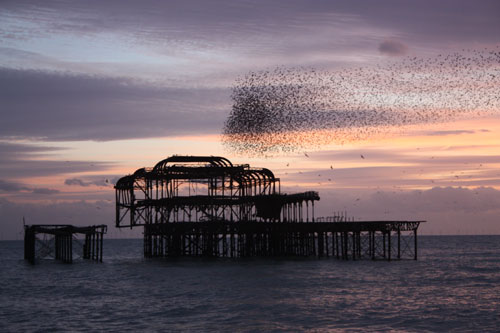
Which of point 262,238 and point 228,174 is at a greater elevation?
point 228,174

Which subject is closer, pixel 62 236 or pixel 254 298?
pixel 254 298

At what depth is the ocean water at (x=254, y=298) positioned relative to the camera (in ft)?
122

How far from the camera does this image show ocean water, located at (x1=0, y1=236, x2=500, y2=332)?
37.1m

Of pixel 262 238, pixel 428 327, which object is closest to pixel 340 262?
pixel 262 238

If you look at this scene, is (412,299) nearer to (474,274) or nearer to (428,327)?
(428,327)

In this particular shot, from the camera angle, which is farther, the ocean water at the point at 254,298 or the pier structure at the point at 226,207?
the pier structure at the point at 226,207

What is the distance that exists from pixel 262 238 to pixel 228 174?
8763mm

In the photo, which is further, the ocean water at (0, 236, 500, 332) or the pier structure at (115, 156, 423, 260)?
the pier structure at (115, 156, 423, 260)

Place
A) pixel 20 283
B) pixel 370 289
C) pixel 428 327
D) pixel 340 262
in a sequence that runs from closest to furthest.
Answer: pixel 428 327 < pixel 370 289 < pixel 20 283 < pixel 340 262

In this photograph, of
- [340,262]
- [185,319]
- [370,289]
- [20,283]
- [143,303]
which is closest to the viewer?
[185,319]

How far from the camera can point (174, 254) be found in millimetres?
81812

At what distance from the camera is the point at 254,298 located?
45.2 m

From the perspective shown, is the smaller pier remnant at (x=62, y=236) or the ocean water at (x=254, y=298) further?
the smaller pier remnant at (x=62, y=236)

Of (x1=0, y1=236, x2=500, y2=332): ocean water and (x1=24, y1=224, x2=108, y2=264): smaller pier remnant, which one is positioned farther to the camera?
(x1=24, y1=224, x2=108, y2=264): smaller pier remnant
